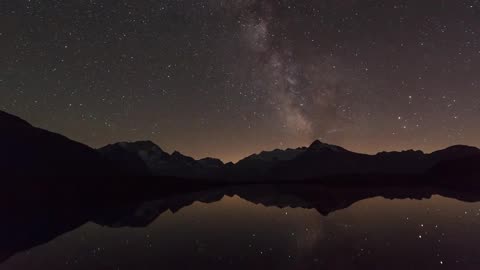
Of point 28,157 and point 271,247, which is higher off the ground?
point 28,157

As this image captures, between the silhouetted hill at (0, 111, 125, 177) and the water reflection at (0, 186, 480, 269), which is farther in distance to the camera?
the silhouetted hill at (0, 111, 125, 177)

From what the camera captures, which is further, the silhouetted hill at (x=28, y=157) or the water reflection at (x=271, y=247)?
the silhouetted hill at (x=28, y=157)

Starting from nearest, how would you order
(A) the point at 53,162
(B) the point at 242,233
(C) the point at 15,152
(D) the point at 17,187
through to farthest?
(B) the point at 242,233, (D) the point at 17,187, (C) the point at 15,152, (A) the point at 53,162

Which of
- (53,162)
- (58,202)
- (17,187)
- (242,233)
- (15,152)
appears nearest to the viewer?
(242,233)

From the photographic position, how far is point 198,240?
35.8m

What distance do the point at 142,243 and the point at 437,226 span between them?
1143 inches

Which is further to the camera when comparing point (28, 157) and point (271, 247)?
point (28, 157)

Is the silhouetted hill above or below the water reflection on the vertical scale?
above

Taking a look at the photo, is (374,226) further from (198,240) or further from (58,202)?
(58,202)

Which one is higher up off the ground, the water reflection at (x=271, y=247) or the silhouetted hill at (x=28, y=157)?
the silhouetted hill at (x=28, y=157)

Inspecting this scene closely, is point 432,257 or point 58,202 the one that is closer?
point 432,257

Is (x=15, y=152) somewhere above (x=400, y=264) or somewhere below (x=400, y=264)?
above

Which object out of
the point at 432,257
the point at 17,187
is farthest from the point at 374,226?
the point at 17,187

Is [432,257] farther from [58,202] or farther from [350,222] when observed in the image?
[58,202]
